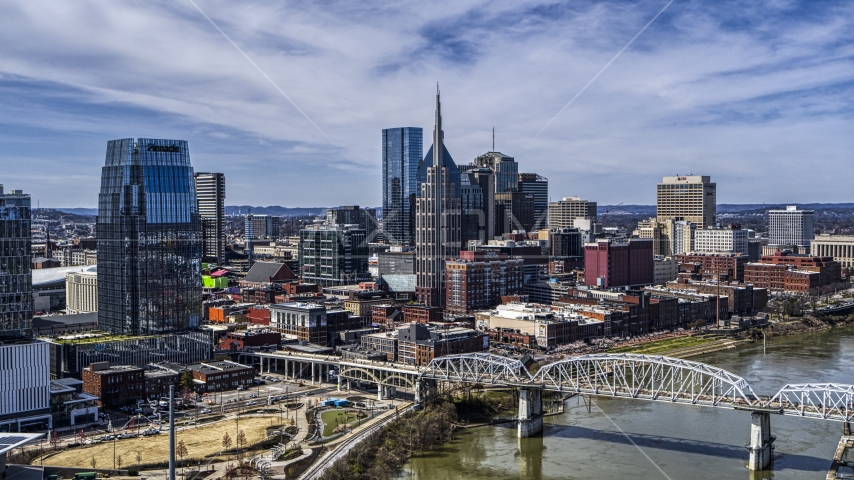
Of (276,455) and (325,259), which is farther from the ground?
(325,259)

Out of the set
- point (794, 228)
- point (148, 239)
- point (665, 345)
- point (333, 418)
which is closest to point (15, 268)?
point (148, 239)

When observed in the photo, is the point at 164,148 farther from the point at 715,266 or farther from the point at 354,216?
the point at 354,216

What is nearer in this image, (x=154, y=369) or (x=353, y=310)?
(x=154, y=369)

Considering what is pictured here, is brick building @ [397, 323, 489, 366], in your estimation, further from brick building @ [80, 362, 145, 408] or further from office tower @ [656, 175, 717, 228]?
office tower @ [656, 175, 717, 228]

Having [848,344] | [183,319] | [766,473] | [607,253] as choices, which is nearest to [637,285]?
[607,253]

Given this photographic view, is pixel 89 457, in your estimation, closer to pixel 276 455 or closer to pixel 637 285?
pixel 276 455

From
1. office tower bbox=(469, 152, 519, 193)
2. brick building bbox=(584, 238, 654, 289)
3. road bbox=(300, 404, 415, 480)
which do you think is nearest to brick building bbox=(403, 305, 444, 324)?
brick building bbox=(584, 238, 654, 289)
